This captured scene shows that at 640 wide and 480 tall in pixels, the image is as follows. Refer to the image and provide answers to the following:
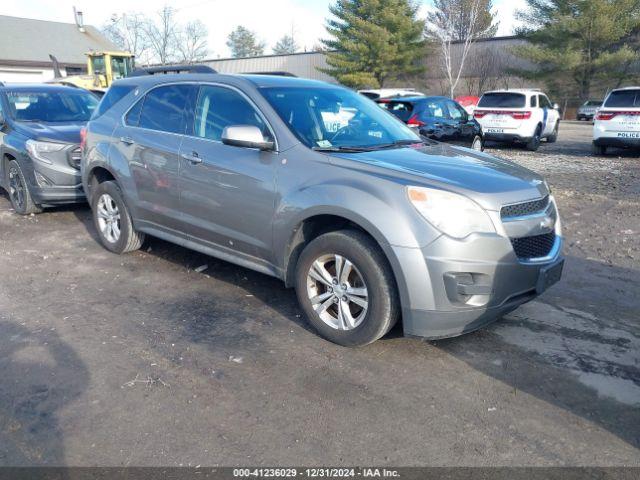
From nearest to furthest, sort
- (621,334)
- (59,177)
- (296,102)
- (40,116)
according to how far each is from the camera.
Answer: (621,334) → (296,102) → (59,177) → (40,116)

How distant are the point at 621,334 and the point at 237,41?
8638cm

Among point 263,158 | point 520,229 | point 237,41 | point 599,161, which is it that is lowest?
point 599,161

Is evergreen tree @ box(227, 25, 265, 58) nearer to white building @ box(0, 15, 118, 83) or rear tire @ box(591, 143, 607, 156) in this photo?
white building @ box(0, 15, 118, 83)

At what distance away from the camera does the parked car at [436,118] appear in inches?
487

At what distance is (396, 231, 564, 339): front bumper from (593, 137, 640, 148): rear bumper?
40.4ft

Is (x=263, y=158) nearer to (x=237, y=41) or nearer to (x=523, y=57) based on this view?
(x=523, y=57)

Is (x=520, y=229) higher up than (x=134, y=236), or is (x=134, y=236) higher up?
(x=520, y=229)

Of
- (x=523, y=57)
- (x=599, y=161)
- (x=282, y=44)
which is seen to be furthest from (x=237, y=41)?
(x=599, y=161)

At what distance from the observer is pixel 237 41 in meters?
83.2

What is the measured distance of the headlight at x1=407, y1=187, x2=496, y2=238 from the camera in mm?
3295

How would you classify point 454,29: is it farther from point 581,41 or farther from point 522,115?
point 522,115

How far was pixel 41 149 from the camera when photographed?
7090mm

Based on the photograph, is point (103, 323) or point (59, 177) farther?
point (59, 177)

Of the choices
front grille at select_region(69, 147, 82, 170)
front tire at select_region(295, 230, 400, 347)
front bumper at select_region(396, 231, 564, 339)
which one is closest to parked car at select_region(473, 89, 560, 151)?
front grille at select_region(69, 147, 82, 170)
